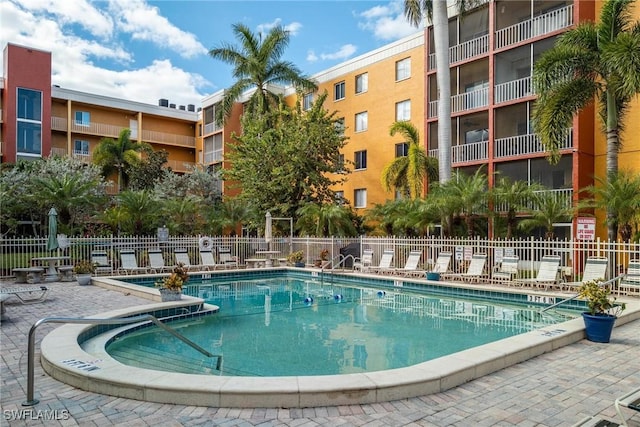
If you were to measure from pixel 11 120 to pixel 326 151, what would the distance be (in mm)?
23873

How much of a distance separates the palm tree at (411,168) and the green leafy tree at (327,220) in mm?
2892

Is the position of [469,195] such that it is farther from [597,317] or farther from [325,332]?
[597,317]

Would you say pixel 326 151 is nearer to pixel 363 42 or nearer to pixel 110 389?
pixel 363 42

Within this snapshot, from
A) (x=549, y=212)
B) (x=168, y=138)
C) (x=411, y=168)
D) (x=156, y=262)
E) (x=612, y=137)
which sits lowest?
(x=156, y=262)

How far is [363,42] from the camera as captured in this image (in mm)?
29594

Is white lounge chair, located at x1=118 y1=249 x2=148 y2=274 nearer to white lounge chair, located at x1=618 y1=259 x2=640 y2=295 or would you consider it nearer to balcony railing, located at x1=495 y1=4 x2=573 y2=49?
white lounge chair, located at x1=618 y1=259 x2=640 y2=295

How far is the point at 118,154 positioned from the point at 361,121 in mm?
17882

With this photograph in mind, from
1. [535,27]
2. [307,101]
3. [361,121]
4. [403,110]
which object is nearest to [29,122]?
[307,101]

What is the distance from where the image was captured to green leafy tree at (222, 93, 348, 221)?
24594 mm

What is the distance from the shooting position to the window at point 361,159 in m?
29.4

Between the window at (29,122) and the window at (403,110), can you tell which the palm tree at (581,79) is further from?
the window at (29,122)

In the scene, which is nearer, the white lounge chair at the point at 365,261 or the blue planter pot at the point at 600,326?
the blue planter pot at the point at 600,326

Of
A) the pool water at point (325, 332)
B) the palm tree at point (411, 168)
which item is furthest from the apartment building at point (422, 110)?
the pool water at point (325, 332)

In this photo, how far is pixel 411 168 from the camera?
70.3 ft
